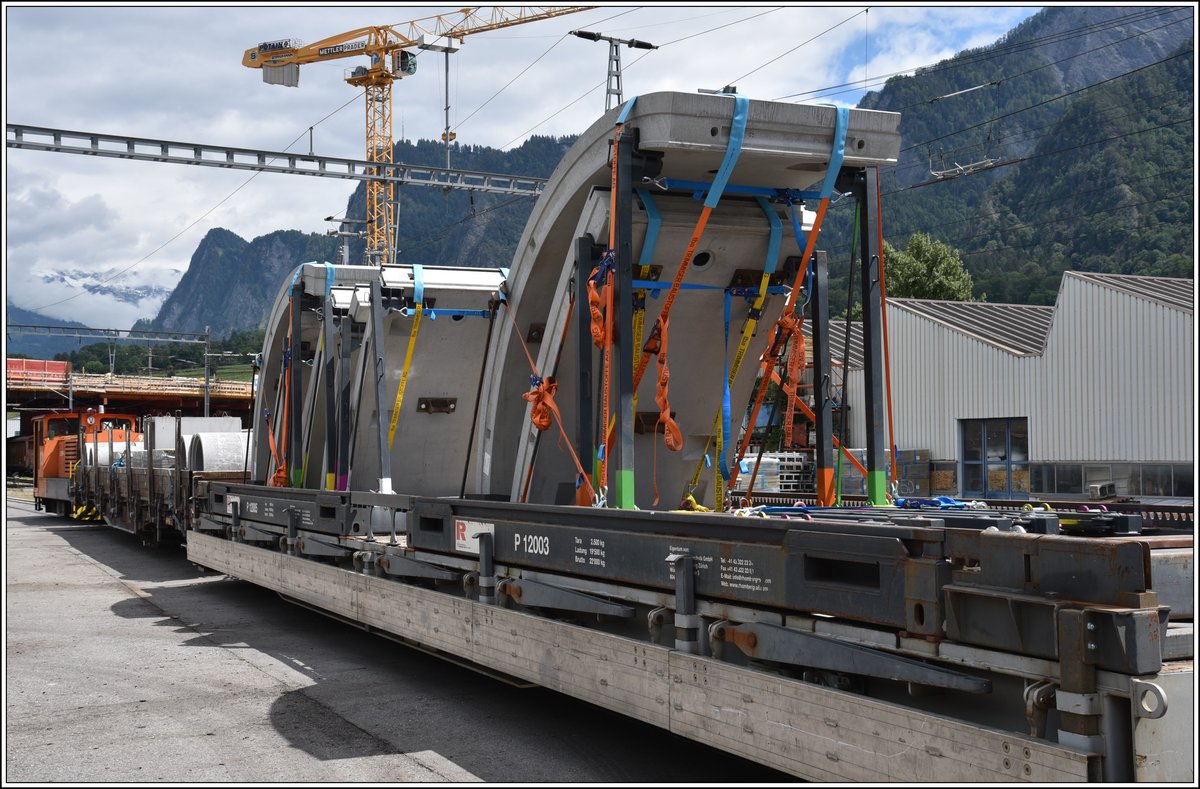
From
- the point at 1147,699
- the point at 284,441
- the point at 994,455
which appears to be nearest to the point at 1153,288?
the point at 994,455

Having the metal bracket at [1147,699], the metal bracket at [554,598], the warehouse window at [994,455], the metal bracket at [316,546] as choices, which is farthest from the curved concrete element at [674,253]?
the warehouse window at [994,455]

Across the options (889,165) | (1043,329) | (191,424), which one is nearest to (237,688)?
(889,165)

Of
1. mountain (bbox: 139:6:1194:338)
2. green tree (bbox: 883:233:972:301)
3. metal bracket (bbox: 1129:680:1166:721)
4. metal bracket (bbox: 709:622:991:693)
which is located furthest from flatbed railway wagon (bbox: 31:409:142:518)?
green tree (bbox: 883:233:972:301)

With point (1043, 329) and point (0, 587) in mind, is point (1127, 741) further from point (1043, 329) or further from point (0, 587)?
point (1043, 329)

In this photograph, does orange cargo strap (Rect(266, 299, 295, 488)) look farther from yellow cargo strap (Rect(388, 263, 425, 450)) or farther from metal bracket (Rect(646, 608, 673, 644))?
metal bracket (Rect(646, 608, 673, 644))

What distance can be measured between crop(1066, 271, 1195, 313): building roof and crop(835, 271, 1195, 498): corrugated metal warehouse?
0.05 meters

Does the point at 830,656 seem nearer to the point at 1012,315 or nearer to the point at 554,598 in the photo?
the point at 554,598

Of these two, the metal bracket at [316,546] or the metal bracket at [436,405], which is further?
the metal bracket at [436,405]

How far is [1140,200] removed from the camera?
76.0m

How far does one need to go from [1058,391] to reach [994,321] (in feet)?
16.4

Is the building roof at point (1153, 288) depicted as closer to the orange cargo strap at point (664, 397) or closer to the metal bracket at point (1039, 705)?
the orange cargo strap at point (664, 397)

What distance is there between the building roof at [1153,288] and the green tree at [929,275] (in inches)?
1139

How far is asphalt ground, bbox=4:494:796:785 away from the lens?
6.79 metres

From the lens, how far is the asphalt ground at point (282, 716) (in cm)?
679
